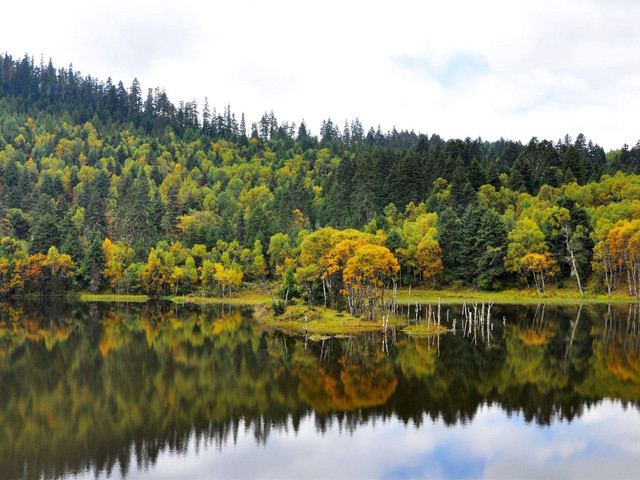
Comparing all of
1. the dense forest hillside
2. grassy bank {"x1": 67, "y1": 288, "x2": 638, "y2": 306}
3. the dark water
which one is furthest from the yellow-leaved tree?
grassy bank {"x1": 67, "y1": 288, "x2": 638, "y2": 306}

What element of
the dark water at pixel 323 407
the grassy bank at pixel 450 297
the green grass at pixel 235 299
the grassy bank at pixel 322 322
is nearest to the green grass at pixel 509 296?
the grassy bank at pixel 450 297

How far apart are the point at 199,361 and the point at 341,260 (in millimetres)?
29900

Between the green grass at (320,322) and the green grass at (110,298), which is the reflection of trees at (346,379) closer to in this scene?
the green grass at (320,322)

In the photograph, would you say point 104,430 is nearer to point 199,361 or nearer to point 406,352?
point 199,361

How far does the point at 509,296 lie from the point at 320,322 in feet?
169

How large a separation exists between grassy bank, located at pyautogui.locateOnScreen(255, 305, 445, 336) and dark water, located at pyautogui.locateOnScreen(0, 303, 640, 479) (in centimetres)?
622

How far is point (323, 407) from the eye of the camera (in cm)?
3222

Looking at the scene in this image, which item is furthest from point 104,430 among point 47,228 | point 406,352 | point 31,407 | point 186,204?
point 186,204

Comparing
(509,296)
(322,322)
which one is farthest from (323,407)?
(509,296)

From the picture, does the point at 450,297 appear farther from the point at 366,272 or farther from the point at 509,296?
the point at 366,272

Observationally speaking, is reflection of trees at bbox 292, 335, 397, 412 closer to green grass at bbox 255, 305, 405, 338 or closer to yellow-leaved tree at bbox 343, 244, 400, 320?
green grass at bbox 255, 305, 405, 338

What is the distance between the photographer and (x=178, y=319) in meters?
78.9

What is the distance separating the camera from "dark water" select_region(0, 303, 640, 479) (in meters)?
24.2

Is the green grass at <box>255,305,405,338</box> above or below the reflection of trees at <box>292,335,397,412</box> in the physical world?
above
